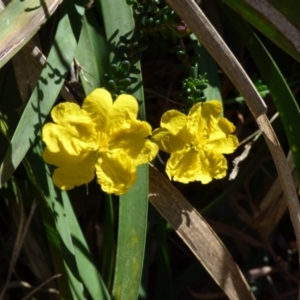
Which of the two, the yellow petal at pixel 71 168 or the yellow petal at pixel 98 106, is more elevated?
the yellow petal at pixel 98 106

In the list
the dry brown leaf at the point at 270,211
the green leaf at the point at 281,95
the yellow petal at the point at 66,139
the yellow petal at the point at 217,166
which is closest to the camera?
the yellow petal at the point at 66,139

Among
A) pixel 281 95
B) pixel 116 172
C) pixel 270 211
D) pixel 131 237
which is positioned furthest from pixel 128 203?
pixel 270 211

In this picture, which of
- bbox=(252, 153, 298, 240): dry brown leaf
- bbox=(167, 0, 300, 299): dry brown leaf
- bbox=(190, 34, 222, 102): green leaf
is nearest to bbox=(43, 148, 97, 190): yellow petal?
bbox=(167, 0, 300, 299): dry brown leaf

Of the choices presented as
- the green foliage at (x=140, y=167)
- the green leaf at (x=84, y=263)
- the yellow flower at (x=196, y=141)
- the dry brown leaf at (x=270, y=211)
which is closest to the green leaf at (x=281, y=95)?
the green foliage at (x=140, y=167)

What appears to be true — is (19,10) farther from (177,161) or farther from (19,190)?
(19,190)

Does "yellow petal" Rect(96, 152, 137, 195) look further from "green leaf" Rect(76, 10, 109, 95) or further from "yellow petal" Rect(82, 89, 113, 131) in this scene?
"green leaf" Rect(76, 10, 109, 95)

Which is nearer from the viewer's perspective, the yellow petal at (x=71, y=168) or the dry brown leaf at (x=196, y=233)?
the yellow petal at (x=71, y=168)

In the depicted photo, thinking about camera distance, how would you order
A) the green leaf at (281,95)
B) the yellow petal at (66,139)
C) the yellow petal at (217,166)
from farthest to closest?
the green leaf at (281,95) < the yellow petal at (217,166) < the yellow petal at (66,139)

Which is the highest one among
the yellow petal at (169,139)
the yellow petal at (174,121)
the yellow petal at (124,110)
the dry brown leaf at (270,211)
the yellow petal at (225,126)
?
the yellow petal at (124,110)

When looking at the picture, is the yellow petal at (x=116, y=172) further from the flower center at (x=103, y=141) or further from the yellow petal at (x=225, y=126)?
the yellow petal at (x=225, y=126)
